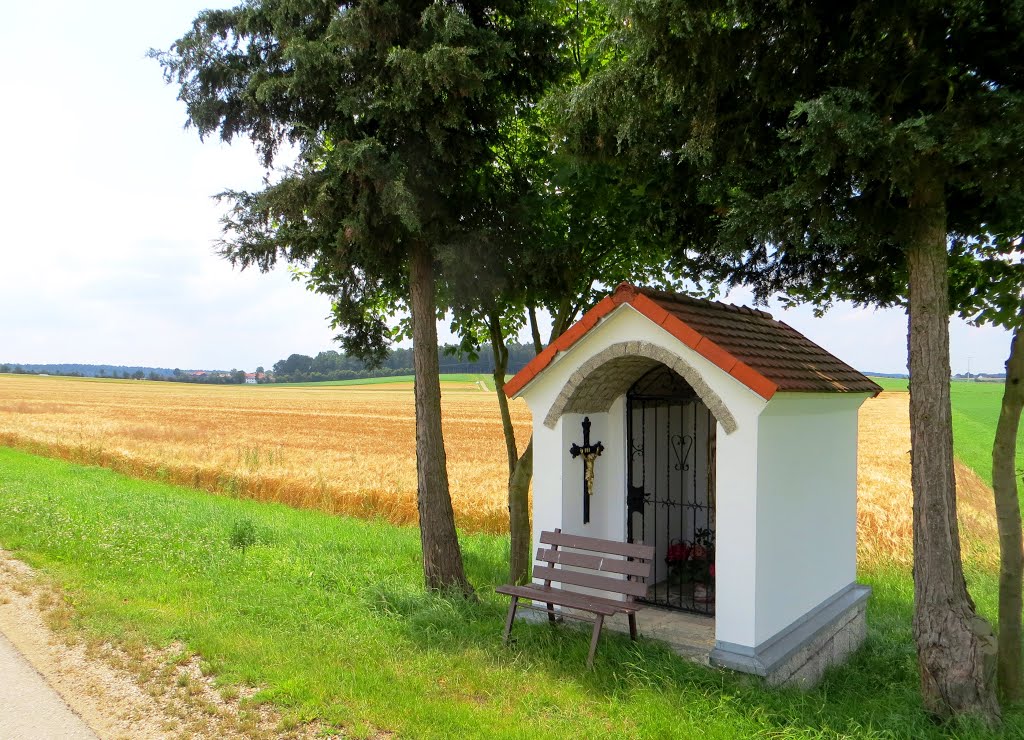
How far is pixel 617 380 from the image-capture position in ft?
25.2

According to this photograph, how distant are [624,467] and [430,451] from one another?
2.35 meters

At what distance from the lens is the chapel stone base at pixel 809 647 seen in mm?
6079

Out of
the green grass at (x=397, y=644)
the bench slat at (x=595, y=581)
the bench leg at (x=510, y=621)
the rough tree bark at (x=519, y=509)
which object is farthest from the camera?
the rough tree bark at (x=519, y=509)

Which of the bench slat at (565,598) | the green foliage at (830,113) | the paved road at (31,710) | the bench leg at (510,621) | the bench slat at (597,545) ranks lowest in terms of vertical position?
the paved road at (31,710)

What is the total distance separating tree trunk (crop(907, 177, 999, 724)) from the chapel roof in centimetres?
108

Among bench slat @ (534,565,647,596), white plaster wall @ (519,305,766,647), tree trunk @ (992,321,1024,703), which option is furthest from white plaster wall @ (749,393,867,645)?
tree trunk @ (992,321,1024,703)

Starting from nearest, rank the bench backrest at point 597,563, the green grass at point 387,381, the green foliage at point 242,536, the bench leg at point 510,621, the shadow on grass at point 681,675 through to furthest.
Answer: the shadow on grass at point 681,675 < the bench backrest at point 597,563 < the bench leg at point 510,621 < the green foliage at point 242,536 < the green grass at point 387,381

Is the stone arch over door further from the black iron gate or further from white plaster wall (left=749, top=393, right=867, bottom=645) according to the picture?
white plaster wall (left=749, top=393, right=867, bottom=645)

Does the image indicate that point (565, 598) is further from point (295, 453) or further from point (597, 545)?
point (295, 453)

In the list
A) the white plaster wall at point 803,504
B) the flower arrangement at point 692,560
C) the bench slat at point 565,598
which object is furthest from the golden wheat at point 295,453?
the bench slat at point 565,598

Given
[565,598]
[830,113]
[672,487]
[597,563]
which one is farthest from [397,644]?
[830,113]

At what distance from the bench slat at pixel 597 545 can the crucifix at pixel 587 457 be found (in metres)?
0.49

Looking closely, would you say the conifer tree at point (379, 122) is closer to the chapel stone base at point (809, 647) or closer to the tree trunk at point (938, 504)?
the chapel stone base at point (809, 647)

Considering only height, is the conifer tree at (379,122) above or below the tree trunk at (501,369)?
above
